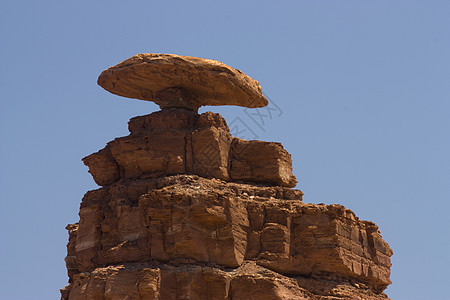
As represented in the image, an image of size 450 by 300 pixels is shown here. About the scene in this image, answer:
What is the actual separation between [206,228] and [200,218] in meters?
0.66

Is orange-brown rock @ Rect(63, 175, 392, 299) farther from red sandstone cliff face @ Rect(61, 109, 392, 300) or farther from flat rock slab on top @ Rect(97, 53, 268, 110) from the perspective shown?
flat rock slab on top @ Rect(97, 53, 268, 110)

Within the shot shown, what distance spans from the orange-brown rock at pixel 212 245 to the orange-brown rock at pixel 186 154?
0.68 m

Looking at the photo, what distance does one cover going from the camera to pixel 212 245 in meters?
41.9

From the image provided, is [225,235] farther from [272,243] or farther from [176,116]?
[176,116]

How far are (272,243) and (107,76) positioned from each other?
9.80 m

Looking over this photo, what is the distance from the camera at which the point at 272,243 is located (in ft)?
141

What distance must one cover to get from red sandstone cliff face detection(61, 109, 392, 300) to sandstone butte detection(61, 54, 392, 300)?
0.04m

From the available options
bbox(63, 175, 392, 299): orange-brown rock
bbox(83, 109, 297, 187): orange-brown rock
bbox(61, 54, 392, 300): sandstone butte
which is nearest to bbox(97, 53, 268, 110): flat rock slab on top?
bbox(61, 54, 392, 300): sandstone butte

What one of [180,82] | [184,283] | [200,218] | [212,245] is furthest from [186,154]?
[184,283]

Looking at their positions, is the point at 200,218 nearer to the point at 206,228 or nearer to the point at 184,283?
the point at 206,228

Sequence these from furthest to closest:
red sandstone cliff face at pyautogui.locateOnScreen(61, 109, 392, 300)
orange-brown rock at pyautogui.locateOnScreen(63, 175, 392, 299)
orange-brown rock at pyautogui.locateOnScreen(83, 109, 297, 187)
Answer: orange-brown rock at pyautogui.locateOnScreen(83, 109, 297, 187) → red sandstone cliff face at pyautogui.locateOnScreen(61, 109, 392, 300) → orange-brown rock at pyautogui.locateOnScreen(63, 175, 392, 299)

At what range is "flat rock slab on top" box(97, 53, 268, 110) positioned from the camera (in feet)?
146

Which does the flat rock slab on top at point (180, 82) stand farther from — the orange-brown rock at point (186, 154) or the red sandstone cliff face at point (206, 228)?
the red sandstone cliff face at point (206, 228)

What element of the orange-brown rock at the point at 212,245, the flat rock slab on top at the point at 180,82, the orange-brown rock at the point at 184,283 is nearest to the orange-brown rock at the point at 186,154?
the orange-brown rock at the point at 212,245
